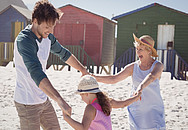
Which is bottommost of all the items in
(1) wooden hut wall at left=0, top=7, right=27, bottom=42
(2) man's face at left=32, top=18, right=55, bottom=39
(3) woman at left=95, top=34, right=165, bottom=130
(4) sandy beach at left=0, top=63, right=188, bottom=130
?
(4) sandy beach at left=0, top=63, right=188, bottom=130

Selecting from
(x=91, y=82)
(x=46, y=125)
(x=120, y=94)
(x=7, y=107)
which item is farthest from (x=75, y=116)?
(x=91, y=82)

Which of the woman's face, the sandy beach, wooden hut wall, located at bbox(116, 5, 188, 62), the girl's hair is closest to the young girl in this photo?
the girl's hair

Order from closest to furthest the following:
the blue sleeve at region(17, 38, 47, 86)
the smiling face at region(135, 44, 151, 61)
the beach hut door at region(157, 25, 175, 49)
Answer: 1. the blue sleeve at region(17, 38, 47, 86)
2. the smiling face at region(135, 44, 151, 61)
3. the beach hut door at region(157, 25, 175, 49)

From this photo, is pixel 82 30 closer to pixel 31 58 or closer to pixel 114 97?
pixel 114 97

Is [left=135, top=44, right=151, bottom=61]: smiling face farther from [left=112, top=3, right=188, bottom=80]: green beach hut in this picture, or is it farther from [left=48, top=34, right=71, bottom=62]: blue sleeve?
[left=112, top=3, right=188, bottom=80]: green beach hut

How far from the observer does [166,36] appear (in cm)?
1526

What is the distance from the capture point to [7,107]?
22.9 ft

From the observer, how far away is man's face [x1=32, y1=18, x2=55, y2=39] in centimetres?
238

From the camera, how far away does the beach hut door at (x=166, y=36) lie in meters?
15.3

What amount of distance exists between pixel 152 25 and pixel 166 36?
3.36 ft

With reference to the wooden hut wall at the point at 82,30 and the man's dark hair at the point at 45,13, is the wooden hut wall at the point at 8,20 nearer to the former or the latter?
the wooden hut wall at the point at 82,30

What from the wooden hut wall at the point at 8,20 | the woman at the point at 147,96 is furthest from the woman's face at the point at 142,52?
the wooden hut wall at the point at 8,20

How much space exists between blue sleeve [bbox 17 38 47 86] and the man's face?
0.13m

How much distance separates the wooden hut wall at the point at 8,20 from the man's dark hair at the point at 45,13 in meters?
17.5
